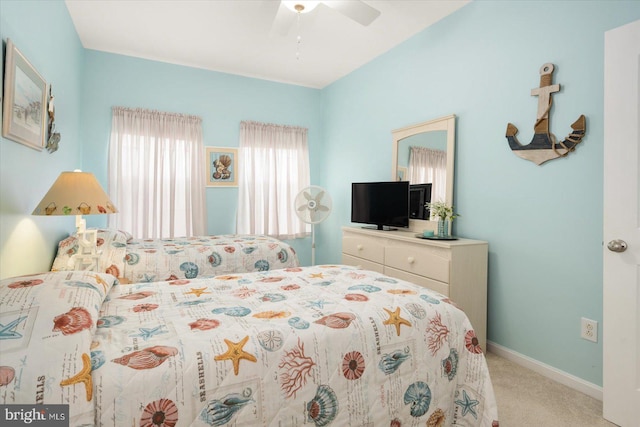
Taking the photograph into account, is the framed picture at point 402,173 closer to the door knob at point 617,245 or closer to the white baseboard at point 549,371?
the white baseboard at point 549,371

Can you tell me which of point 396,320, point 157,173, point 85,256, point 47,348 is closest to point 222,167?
point 157,173

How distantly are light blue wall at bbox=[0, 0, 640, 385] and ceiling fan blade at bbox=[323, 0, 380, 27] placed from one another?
0.98 m

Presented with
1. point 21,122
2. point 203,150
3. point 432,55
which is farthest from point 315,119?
point 21,122

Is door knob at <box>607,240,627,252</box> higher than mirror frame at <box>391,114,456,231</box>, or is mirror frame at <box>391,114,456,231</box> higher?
mirror frame at <box>391,114,456,231</box>

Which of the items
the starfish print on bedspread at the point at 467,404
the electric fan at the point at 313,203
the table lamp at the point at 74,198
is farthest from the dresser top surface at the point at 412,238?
the table lamp at the point at 74,198

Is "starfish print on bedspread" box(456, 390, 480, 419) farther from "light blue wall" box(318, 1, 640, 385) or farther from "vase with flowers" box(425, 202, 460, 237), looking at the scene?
"vase with flowers" box(425, 202, 460, 237)

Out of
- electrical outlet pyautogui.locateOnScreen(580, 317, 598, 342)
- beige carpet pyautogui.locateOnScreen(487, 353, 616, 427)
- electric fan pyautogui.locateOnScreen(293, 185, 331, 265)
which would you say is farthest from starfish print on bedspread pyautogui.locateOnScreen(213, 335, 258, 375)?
electric fan pyautogui.locateOnScreen(293, 185, 331, 265)

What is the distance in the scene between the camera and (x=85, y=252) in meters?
2.48

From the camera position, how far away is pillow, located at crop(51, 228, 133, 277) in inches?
96.4

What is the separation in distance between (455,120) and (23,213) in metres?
3.15

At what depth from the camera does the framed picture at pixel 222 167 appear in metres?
4.56

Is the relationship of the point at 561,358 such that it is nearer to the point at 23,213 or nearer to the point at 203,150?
the point at 23,213

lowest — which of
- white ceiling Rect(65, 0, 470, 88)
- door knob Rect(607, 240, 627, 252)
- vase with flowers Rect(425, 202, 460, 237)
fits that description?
door knob Rect(607, 240, 627, 252)

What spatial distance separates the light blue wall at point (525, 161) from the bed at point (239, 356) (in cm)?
120
